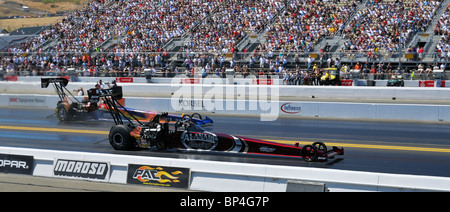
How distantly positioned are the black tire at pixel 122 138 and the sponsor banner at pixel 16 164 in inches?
118

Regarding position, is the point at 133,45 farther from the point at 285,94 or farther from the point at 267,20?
the point at 285,94

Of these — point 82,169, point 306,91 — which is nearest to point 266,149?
point 82,169

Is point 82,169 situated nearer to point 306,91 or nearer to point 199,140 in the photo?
point 199,140

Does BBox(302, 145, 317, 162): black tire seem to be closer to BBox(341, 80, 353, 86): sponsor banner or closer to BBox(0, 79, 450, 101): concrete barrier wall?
BBox(0, 79, 450, 101): concrete barrier wall

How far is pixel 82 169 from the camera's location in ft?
37.9

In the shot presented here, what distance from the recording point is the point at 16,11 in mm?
87625

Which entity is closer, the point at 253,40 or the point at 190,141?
the point at 190,141

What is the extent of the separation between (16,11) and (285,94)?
7390cm

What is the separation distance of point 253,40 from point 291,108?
15.2m

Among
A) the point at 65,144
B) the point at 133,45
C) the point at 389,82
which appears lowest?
the point at 65,144

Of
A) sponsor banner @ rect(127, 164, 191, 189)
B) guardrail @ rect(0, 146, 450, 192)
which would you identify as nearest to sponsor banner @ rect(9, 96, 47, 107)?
guardrail @ rect(0, 146, 450, 192)

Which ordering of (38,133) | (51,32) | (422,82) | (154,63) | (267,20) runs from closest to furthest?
1. (38,133)
2. (422,82)
3. (154,63)
4. (267,20)
5. (51,32)

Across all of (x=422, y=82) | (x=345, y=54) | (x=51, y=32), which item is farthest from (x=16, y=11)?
(x=422, y=82)
